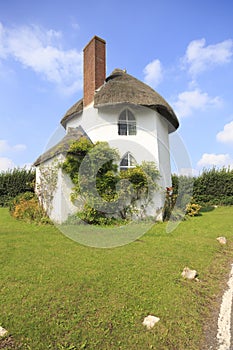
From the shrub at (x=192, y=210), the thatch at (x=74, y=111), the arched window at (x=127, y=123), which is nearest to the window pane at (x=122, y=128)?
the arched window at (x=127, y=123)

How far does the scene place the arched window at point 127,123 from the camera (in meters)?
12.3

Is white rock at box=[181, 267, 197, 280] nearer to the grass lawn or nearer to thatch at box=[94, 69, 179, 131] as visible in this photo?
the grass lawn

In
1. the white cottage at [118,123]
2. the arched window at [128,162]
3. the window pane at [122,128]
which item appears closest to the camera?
the white cottage at [118,123]

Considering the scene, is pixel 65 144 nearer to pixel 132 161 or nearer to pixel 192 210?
pixel 132 161

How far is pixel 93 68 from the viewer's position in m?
13.2

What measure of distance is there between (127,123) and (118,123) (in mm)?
511

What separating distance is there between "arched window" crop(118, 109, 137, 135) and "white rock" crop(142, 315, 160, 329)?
32.9ft

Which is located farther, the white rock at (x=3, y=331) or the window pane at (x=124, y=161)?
the window pane at (x=124, y=161)

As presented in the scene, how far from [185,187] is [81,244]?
1208 cm

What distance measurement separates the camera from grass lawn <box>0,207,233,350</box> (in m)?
2.84

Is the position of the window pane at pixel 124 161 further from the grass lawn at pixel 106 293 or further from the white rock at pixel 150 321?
the white rock at pixel 150 321

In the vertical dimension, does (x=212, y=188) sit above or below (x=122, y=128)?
below

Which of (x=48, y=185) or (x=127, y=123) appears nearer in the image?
(x=48, y=185)

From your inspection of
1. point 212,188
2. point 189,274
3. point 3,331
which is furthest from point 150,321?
point 212,188
